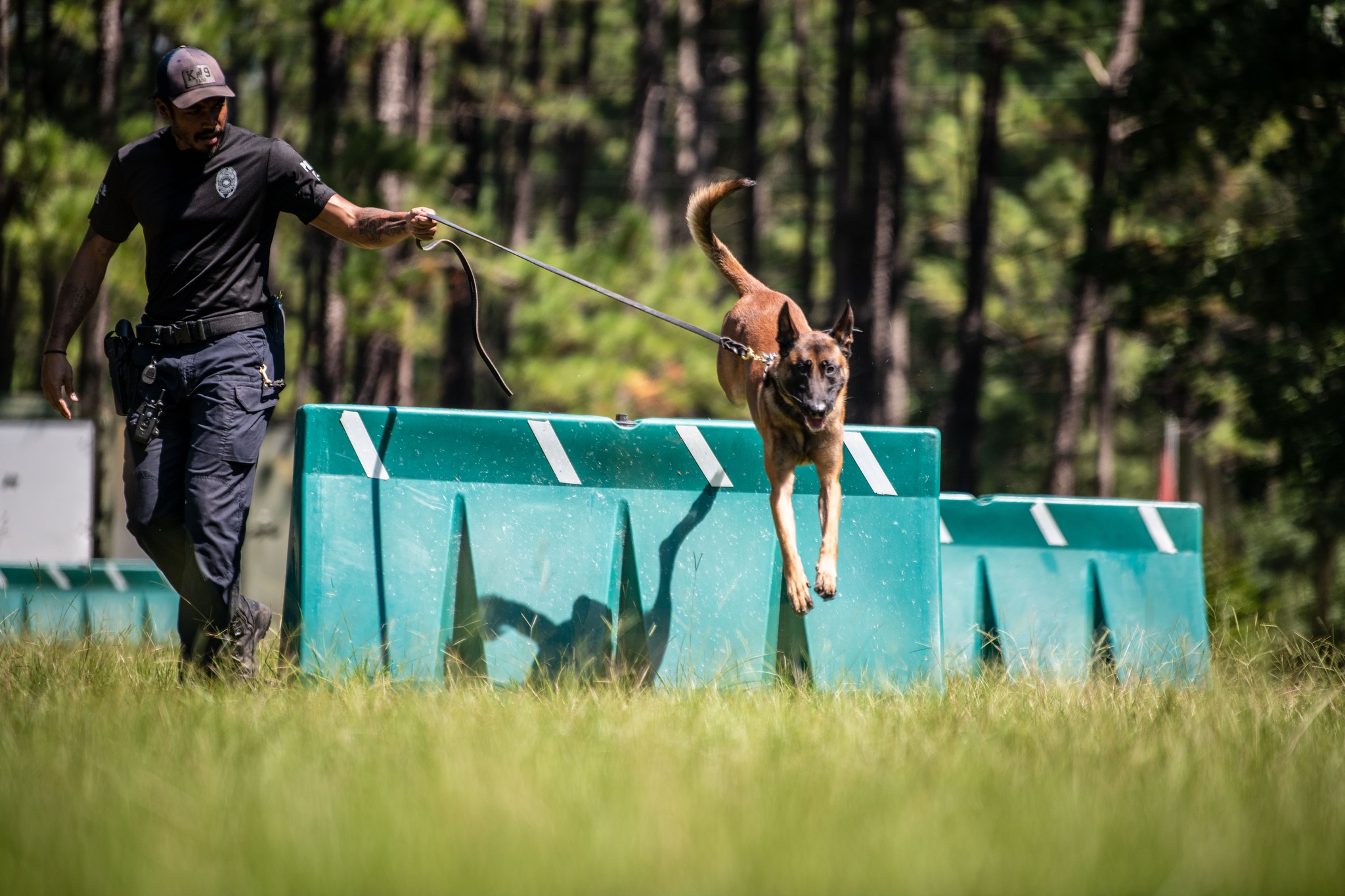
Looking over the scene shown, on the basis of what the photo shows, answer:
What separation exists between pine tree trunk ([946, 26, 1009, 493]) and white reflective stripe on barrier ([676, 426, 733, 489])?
15.2 meters

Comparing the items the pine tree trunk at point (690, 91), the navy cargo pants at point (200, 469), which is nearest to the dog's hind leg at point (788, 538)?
the navy cargo pants at point (200, 469)

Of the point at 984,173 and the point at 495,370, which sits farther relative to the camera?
the point at 984,173

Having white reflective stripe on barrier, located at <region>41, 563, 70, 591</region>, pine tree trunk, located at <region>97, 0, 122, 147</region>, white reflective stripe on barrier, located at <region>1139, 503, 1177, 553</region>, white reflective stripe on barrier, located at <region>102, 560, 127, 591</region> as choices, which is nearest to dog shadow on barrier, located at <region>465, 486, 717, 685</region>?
white reflective stripe on barrier, located at <region>1139, 503, 1177, 553</region>

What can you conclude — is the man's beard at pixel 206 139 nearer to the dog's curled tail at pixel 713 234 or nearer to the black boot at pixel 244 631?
the black boot at pixel 244 631

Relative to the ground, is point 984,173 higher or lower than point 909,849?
higher

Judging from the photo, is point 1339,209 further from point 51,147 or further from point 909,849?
point 51,147

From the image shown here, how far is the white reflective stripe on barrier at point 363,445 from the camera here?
4.62 meters

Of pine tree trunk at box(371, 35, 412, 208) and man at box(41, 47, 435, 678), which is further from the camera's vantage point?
pine tree trunk at box(371, 35, 412, 208)

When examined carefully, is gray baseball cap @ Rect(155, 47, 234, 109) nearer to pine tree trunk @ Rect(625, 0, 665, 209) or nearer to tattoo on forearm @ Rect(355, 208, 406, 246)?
tattoo on forearm @ Rect(355, 208, 406, 246)

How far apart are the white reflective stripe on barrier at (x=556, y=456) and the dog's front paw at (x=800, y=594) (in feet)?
3.00

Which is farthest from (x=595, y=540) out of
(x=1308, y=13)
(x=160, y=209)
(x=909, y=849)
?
(x=1308, y=13)

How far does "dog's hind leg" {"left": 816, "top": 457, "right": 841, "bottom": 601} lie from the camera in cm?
456

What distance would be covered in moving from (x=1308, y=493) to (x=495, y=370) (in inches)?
339

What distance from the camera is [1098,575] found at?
5.99 meters
